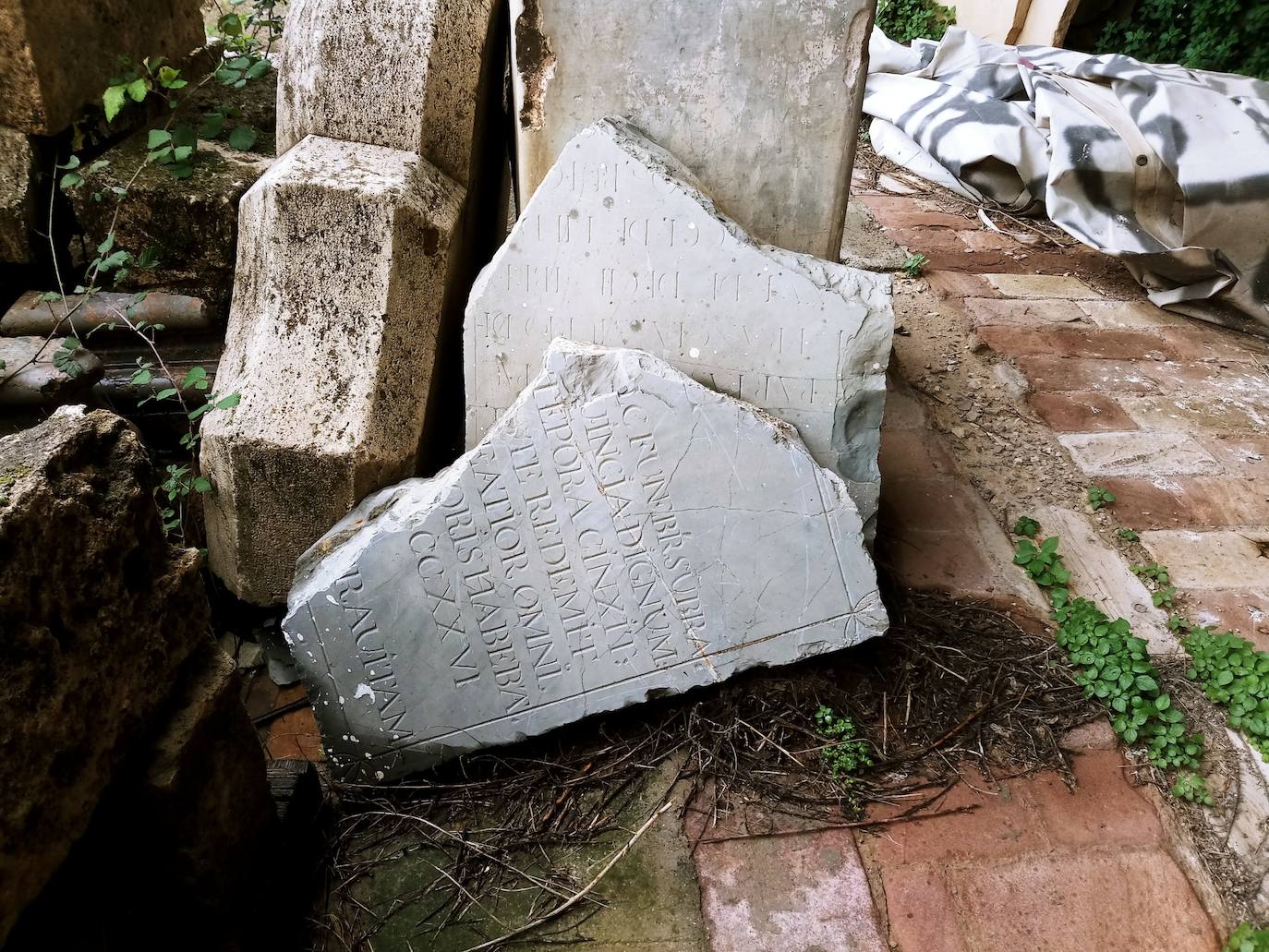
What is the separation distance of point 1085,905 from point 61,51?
308cm

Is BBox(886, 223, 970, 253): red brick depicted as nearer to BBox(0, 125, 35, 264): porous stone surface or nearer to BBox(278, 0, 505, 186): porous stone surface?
BBox(278, 0, 505, 186): porous stone surface

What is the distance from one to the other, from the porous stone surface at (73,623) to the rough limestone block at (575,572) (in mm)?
493

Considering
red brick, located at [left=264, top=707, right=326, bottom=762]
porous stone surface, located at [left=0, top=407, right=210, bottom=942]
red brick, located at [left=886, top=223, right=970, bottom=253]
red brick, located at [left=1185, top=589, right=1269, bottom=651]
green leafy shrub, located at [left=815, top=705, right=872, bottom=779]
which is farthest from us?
red brick, located at [left=886, top=223, right=970, bottom=253]

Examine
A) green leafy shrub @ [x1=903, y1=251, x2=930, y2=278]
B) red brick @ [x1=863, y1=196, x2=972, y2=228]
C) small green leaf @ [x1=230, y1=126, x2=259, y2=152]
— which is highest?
small green leaf @ [x1=230, y1=126, x2=259, y2=152]

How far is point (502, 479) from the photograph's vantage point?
1942 millimetres

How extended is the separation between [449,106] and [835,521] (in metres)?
1.41

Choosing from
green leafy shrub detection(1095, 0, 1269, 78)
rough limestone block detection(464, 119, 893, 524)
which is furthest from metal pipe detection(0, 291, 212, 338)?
green leafy shrub detection(1095, 0, 1269, 78)

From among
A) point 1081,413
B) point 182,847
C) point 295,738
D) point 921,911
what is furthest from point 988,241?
point 182,847

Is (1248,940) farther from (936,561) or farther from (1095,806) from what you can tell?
(936,561)

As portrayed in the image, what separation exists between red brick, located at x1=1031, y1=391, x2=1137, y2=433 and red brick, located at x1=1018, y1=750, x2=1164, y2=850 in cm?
141

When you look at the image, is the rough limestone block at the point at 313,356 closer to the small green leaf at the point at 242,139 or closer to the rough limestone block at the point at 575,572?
the rough limestone block at the point at 575,572

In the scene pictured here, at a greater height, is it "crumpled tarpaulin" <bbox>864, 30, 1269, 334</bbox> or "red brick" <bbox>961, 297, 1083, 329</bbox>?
"crumpled tarpaulin" <bbox>864, 30, 1269, 334</bbox>

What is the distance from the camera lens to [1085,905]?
181 centimetres

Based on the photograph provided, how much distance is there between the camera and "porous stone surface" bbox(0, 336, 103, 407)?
7.36ft
